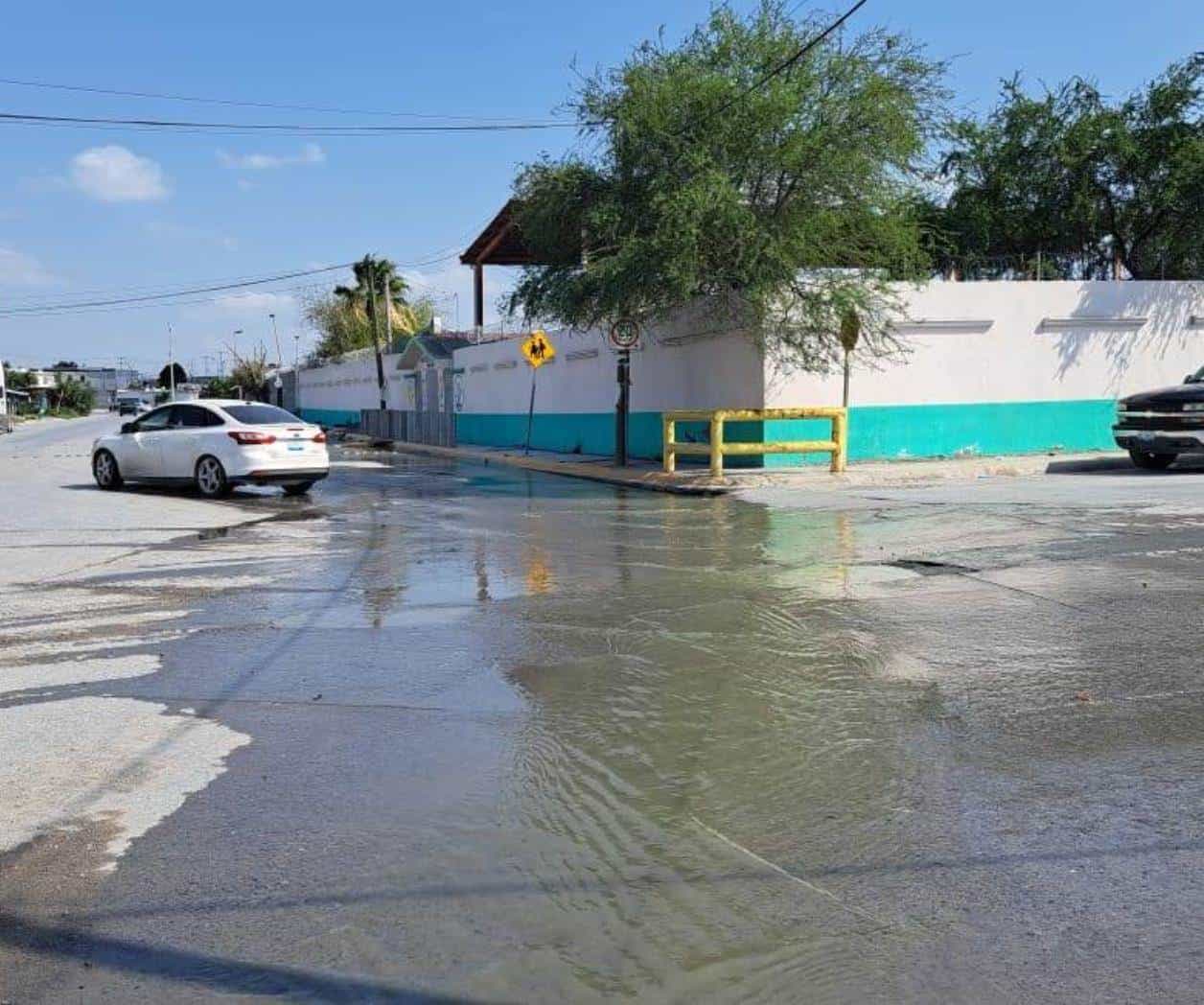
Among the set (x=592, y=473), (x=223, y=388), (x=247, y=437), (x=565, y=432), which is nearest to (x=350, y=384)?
(x=565, y=432)

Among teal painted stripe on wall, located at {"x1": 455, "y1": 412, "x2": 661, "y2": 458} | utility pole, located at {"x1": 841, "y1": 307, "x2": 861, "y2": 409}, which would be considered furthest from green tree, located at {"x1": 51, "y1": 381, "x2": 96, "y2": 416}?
utility pole, located at {"x1": 841, "y1": 307, "x2": 861, "y2": 409}

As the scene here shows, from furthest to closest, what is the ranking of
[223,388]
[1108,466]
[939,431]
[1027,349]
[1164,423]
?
[223,388] < [1027,349] < [939,431] < [1108,466] < [1164,423]

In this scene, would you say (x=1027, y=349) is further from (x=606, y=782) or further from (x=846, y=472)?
(x=606, y=782)

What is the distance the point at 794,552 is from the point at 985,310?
14412 mm

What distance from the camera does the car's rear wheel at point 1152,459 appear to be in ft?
71.7

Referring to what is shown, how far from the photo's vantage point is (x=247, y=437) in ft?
60.4

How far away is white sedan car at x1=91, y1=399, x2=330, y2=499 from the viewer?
728 inches

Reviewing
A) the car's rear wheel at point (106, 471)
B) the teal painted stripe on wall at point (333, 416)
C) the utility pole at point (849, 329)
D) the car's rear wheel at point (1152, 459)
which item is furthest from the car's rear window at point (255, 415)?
the teal painted stripe on wall at point (333, 416)

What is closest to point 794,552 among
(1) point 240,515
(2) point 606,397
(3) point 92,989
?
(1) point 240,515

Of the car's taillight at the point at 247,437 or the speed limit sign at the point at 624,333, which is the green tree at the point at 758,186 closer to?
the speed limit sign at the point at 624,333

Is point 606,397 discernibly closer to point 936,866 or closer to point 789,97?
point 789,97

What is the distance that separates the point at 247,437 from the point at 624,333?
8329 millimetres

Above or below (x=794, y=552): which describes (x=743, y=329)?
above

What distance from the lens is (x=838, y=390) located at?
24.0m
